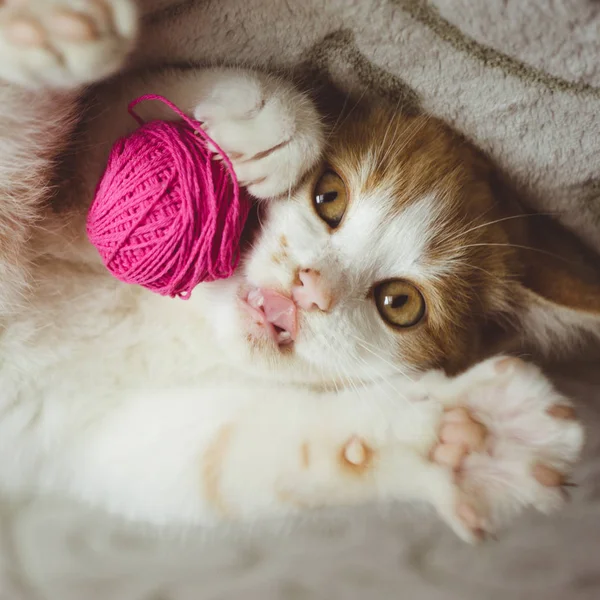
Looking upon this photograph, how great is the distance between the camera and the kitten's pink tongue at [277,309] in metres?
0.72

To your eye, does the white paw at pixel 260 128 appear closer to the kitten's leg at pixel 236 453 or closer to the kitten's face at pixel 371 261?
the kitten's face at pixel 371 261

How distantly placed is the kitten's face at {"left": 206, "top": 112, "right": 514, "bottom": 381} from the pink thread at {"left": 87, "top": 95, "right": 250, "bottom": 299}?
0.09 m

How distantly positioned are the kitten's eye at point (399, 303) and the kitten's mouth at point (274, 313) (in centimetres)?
13

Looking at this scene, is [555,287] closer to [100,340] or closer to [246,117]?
[246,117]

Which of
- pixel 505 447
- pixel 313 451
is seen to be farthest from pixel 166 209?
pixel 505 447

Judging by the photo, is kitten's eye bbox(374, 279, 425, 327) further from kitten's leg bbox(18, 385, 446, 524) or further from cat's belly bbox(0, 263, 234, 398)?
cat's belly bbox(0, 263, 234, 398)

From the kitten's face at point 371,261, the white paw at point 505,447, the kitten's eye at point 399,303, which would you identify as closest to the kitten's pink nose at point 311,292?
the kitten's face at point 371,261

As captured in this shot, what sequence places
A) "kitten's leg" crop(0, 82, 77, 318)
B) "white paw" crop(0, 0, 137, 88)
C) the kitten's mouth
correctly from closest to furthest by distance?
1. "white paw" crop(0, 0, 137, 88)
2. "kitten's leg" crop(0, 82, 77, 318)
3. the kitten's mouth

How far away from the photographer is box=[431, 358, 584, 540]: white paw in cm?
71

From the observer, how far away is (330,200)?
766 millimetres

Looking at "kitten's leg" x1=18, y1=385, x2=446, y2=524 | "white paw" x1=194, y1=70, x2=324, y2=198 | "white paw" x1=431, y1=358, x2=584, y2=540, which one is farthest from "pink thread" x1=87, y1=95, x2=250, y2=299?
"white paw" x1=431, y1=358, x2=584, y2=540

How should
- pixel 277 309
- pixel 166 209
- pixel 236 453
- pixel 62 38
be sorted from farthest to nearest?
pixel 236 453 < pixel 277 309 < pixel 166 209 < pixel 62 38

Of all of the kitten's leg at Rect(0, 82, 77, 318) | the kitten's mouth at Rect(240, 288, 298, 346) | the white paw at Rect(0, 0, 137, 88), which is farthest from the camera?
the kitten's mouth at Rect(240, 288, 298, 346)

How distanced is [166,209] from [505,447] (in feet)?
1.66
